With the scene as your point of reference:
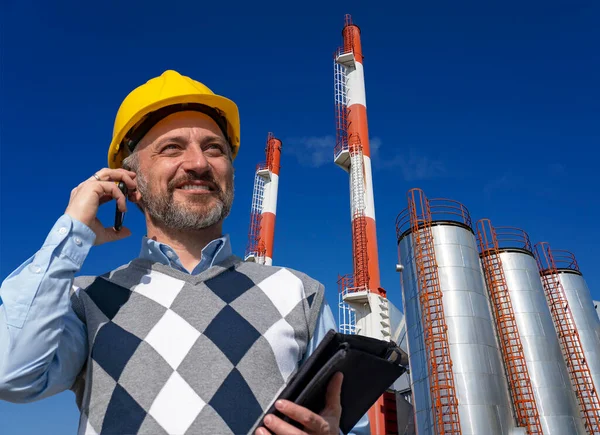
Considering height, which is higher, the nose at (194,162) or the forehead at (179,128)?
the forehead at (179,128)

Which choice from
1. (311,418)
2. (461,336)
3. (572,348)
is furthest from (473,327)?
(311,418)

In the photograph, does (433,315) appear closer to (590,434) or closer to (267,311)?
(590,434)

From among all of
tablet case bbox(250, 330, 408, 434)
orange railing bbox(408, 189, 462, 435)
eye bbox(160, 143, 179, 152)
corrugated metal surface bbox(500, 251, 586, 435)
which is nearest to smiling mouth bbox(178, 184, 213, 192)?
eye bbox(160, 143, 179, 152)

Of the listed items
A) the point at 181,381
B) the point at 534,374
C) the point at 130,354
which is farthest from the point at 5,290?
the point at 534,374

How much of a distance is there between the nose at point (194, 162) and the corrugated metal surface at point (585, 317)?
1545cm

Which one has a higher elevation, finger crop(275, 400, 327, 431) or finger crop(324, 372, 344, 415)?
finger crop(324, 372, 344, 415)

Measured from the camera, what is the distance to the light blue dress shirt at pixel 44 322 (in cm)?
132

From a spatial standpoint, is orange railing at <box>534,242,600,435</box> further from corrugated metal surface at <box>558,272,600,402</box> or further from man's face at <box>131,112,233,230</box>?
man's face at <box>131,112,233,230</box>

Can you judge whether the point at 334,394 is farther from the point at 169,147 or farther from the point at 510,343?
the point at 510,343

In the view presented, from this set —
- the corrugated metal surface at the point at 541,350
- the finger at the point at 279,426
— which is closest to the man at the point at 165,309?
the finger at the point at 279,426

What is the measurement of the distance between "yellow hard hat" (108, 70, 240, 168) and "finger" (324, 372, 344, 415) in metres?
1.44

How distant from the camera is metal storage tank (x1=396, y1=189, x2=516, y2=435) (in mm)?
9688

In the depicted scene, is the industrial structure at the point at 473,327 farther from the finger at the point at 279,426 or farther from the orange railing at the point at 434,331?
the finger at the point at 279,426

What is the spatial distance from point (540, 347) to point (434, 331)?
12.1 feet
